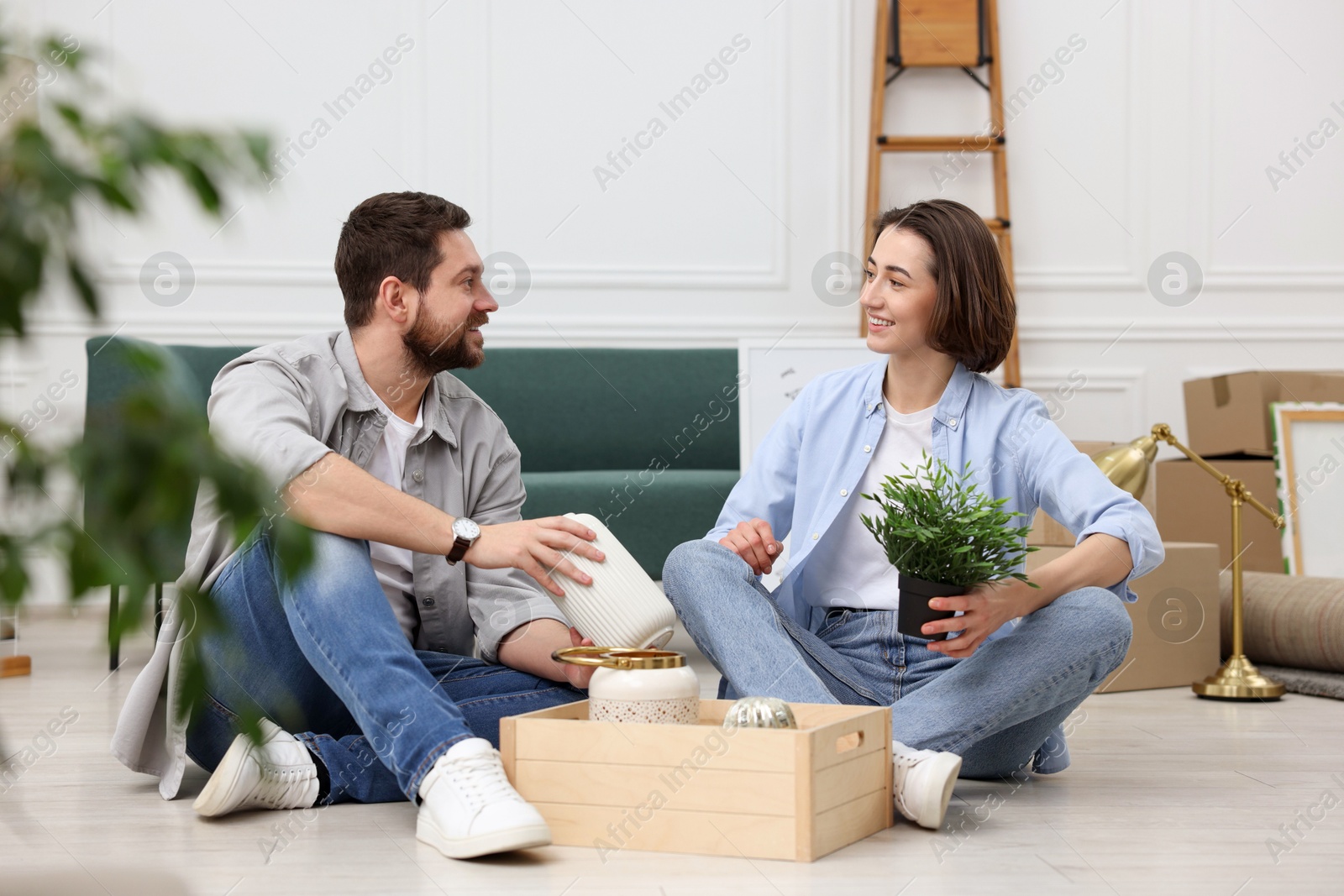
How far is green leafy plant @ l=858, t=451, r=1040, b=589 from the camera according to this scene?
1498mm

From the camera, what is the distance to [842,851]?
143 centimetres

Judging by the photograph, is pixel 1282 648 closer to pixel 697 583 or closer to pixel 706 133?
pixel 697 583

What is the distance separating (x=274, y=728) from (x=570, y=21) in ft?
10.2

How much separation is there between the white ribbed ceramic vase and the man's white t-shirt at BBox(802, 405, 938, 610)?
0.34 m

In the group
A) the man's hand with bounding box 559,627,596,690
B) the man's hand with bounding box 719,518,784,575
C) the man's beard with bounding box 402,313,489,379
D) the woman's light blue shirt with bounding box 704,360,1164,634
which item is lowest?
the man's hand with bounding box 559,627,596,690

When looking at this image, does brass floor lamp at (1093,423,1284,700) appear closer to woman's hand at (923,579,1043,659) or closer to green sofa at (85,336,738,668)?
green sofa at (85,336,738,668)

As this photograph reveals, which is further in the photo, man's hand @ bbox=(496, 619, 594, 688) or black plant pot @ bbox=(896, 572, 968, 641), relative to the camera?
man's hand @ bbox=(496, 619, 594, 688)

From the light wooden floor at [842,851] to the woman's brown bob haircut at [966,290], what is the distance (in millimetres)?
644

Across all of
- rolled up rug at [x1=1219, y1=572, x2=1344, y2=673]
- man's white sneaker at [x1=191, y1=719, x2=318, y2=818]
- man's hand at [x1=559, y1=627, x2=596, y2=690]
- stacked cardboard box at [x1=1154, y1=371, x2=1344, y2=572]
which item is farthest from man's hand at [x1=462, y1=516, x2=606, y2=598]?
stacked cardboard box at [x1=1154, y1=371, x2=1344, y2=572]

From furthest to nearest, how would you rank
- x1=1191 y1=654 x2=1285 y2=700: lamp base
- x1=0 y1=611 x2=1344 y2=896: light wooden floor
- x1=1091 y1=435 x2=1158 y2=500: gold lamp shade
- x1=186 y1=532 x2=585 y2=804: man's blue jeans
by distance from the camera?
x1=1091 y1=435 x2=1158 y2=500: gold lamp shade < x1=1191 y1=654 x2=1285 y2=700: lamp base < x1=186 y1=532 x2=585 y2=804: man's blue jeans < x1=0 y1=611 x2=1344 y2=896: light wooden floor

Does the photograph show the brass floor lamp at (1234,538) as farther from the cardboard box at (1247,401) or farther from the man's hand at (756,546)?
the man's hand at (756,546)

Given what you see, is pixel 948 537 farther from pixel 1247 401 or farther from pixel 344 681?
pixel 1247 401

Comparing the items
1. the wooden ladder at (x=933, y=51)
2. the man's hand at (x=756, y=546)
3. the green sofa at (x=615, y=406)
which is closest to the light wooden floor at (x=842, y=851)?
the man's hand at (x=756, y=546)

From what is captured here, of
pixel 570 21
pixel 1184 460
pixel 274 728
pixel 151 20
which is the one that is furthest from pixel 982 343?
pixel 151 20
